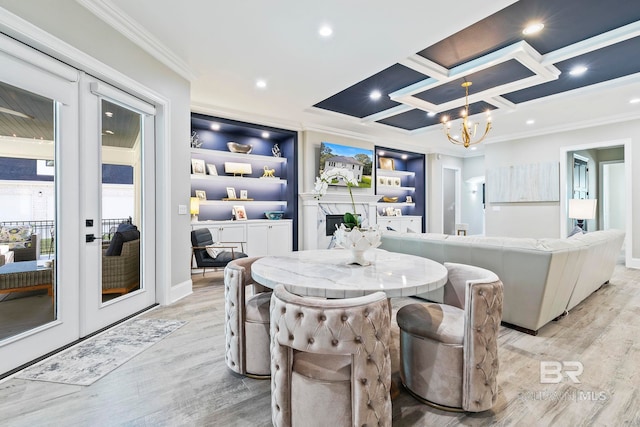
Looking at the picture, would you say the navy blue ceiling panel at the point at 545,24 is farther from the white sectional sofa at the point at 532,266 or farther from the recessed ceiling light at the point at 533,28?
the white sectional sofa at the point at 532,266

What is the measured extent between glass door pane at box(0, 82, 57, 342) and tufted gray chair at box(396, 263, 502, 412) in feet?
8.80

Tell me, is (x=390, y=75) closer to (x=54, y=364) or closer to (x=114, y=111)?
(x=114, y=111)

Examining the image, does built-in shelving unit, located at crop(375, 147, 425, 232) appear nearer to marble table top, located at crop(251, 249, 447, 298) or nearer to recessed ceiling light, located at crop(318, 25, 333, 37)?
recessed ceiling light, located at crop(318, 25, 333, 37)

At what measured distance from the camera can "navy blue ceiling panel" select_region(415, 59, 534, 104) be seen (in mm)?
3777

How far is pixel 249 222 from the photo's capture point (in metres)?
5.72

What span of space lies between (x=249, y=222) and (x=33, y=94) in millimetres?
3756

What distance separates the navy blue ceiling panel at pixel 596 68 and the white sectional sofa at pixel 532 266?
2127mm

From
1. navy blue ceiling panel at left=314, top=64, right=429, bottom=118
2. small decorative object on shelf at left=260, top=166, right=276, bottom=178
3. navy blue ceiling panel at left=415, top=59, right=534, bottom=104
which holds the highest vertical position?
navy blue ceiling panel at left=314, top=64, right=429, bottom=118

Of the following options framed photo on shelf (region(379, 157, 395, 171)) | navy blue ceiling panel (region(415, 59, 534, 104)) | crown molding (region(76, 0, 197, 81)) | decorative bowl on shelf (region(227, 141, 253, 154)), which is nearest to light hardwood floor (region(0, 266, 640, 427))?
crown molding (region(76, 0, 197, 81))

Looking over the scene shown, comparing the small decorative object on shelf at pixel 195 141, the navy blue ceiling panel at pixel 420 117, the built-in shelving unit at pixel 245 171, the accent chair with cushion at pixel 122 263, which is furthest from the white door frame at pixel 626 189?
the accent chair with cushion at pixel 122 263

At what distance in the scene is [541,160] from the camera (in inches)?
266

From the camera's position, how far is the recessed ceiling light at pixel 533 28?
2885 millimetres

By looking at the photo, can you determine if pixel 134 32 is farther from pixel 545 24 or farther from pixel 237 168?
pixel 545 24

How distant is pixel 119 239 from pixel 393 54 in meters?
3.53
